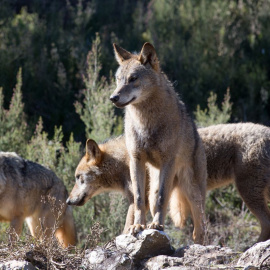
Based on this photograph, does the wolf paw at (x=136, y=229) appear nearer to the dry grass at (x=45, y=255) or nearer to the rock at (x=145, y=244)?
the rock at (x=145, y=244)

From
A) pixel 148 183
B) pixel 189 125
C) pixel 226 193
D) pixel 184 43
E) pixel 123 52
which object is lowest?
pixel 226 193

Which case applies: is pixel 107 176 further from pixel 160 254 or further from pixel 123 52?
pixel 160 254

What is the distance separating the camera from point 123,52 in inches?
225

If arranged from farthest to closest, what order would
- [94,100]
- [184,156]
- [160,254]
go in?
[94,100] < [184,156] < [160,254]

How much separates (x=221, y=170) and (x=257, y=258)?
2.93m

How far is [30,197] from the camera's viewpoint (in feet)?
22.4

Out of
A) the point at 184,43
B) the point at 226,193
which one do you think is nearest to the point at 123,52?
the point at 226,193

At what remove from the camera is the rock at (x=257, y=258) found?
12.7 ft

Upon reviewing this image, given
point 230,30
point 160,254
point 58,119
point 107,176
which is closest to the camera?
point 160,254

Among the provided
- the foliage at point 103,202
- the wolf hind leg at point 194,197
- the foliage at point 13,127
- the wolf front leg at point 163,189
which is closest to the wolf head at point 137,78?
the wolf front leg at point 163,189

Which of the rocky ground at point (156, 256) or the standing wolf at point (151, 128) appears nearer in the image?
the rocky ground at point (156, 256)

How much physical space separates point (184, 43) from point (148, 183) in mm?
7686

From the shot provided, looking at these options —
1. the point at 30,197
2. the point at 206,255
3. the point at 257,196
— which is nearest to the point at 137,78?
the point at 206,255

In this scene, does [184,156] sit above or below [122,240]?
above
